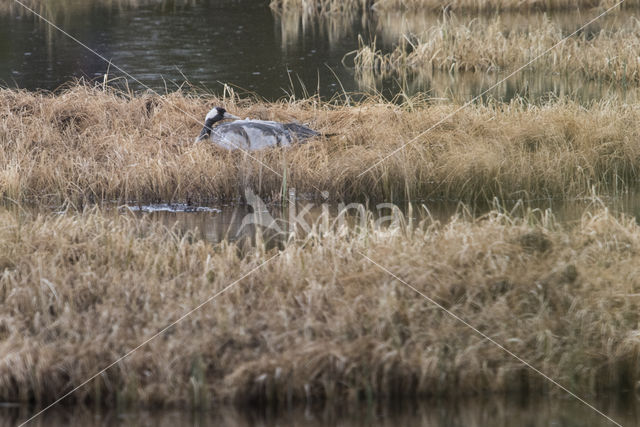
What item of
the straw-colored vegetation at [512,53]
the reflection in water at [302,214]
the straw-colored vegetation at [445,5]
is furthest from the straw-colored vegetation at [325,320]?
the straw-colored vegetation at [445,5]

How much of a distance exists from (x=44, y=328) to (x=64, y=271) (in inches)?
25.1

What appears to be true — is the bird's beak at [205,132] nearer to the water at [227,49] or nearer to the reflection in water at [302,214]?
the reflection in water at [302,214]

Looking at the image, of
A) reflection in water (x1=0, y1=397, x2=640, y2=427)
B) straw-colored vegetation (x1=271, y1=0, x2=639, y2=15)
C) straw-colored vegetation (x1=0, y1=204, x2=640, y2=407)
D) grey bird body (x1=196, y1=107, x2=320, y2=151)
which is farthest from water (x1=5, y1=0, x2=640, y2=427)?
grey bird body (x1=196, y1=107, x2=320, y2=151)

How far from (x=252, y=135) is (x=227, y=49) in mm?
9347

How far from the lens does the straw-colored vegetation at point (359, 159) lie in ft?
30.3

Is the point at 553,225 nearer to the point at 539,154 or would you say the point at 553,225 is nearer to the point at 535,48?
the point at 539,154

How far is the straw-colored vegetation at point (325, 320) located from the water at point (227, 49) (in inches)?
239

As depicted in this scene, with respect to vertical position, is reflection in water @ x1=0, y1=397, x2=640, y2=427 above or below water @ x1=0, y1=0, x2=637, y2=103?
above

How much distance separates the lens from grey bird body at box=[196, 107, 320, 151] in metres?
9.79

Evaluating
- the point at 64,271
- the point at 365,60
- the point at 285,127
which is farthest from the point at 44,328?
the point at 365,60

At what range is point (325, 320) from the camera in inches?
217

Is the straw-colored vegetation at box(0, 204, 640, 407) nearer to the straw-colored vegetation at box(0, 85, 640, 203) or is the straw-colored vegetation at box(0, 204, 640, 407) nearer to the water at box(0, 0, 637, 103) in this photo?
the straw-colored vegetation at box(0, 85, 640, 203)

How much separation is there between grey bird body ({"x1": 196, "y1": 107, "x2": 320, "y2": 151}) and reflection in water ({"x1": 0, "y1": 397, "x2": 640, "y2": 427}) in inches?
194

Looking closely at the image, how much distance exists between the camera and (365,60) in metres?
16.1
